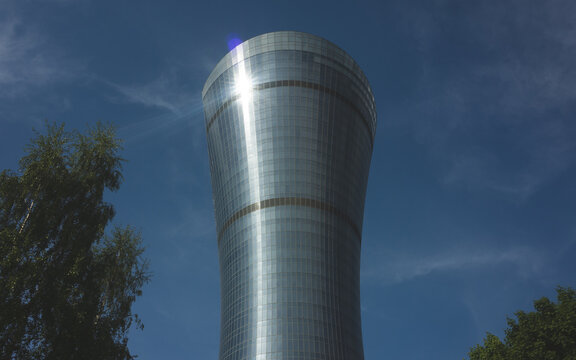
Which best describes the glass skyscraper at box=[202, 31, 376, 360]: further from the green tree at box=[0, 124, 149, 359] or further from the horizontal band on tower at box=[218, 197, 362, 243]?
the green tree at box=[0, 124, 149, 359]

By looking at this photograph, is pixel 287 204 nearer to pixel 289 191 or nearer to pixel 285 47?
pixel 289 191

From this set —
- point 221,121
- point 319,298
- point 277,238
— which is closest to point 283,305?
point 319,298

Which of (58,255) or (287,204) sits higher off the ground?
(287,204)

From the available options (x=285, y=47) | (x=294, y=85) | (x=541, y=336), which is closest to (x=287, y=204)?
(x=294, y=85)

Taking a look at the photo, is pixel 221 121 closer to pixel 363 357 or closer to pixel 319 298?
pixel 319 298

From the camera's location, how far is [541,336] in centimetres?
3030

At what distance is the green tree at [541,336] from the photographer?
96.7ft

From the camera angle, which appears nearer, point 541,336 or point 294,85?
point 541,336

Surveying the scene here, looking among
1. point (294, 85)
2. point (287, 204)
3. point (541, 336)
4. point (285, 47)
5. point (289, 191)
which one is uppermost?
Result: point (285, 47)

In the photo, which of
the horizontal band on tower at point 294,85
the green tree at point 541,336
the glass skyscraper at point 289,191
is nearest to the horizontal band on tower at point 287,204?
the glass skyscraper at point 289,191

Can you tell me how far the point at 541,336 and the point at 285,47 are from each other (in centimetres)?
3812

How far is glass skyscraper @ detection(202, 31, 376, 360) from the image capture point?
43.2 meters

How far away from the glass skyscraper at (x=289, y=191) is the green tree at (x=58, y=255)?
17822 millimetres

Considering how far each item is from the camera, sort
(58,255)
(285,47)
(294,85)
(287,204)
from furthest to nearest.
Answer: (285,47), (294,85), (287,204), (58,255)
